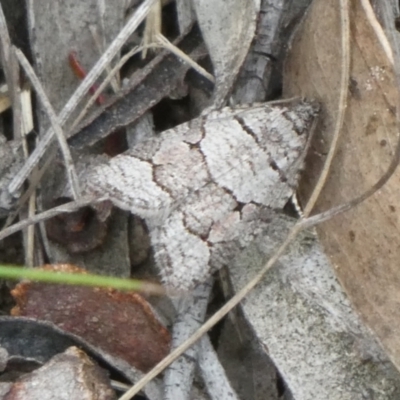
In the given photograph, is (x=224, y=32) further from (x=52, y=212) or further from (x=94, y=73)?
(x=52, y=212)

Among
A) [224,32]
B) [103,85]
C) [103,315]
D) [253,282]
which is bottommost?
[103,315]

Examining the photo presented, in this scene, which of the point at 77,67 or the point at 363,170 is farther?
the point at 77,67

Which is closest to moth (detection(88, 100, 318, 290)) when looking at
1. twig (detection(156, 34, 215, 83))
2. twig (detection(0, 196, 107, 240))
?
twig (detection(0, 196, 107, 240))

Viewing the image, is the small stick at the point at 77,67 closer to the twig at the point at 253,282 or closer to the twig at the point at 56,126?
the twig at the point at 56,126

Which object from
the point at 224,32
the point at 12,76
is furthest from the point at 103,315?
the point at 224,32

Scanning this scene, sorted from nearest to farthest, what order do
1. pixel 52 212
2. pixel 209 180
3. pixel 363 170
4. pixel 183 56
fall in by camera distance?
pixel 363 170 < pixel 52 212 < pixel 209 180 < pixel 183 56

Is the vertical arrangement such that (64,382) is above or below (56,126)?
below

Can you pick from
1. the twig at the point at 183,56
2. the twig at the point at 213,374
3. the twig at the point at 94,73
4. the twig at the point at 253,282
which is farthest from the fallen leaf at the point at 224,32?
the twig at the point at 213,374

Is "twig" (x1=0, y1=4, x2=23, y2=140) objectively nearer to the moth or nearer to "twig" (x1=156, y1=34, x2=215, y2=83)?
the moth

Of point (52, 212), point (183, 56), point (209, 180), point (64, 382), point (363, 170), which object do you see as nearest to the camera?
point (64, 382)

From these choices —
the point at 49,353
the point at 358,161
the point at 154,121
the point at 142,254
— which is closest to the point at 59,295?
the point at 49,353
